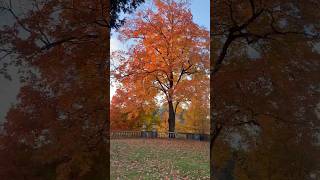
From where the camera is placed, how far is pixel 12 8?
261 cm

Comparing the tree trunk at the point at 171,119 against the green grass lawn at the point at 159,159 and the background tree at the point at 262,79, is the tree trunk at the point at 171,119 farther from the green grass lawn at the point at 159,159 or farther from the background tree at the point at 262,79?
the background tree at the point at 262,79

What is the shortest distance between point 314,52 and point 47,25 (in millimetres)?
1732

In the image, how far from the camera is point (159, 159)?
8.88ft

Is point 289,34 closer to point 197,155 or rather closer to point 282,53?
point 282,53

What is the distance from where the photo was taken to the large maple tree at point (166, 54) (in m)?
2.73

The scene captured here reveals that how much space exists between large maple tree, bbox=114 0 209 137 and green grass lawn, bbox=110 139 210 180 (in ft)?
0.48

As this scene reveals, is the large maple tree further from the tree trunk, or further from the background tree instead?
the background tree

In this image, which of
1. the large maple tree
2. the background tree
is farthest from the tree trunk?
the background tree

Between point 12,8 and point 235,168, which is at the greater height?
point 12,8

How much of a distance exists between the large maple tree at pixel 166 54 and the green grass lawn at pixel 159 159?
15 cm

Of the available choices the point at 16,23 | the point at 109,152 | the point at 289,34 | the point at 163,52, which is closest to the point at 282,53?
the point at 289,34

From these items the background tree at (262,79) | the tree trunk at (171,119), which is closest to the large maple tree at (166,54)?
the tree trunk at (171,119)

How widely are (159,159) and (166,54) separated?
690 millimetres

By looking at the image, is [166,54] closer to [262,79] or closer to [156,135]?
[156,135]
